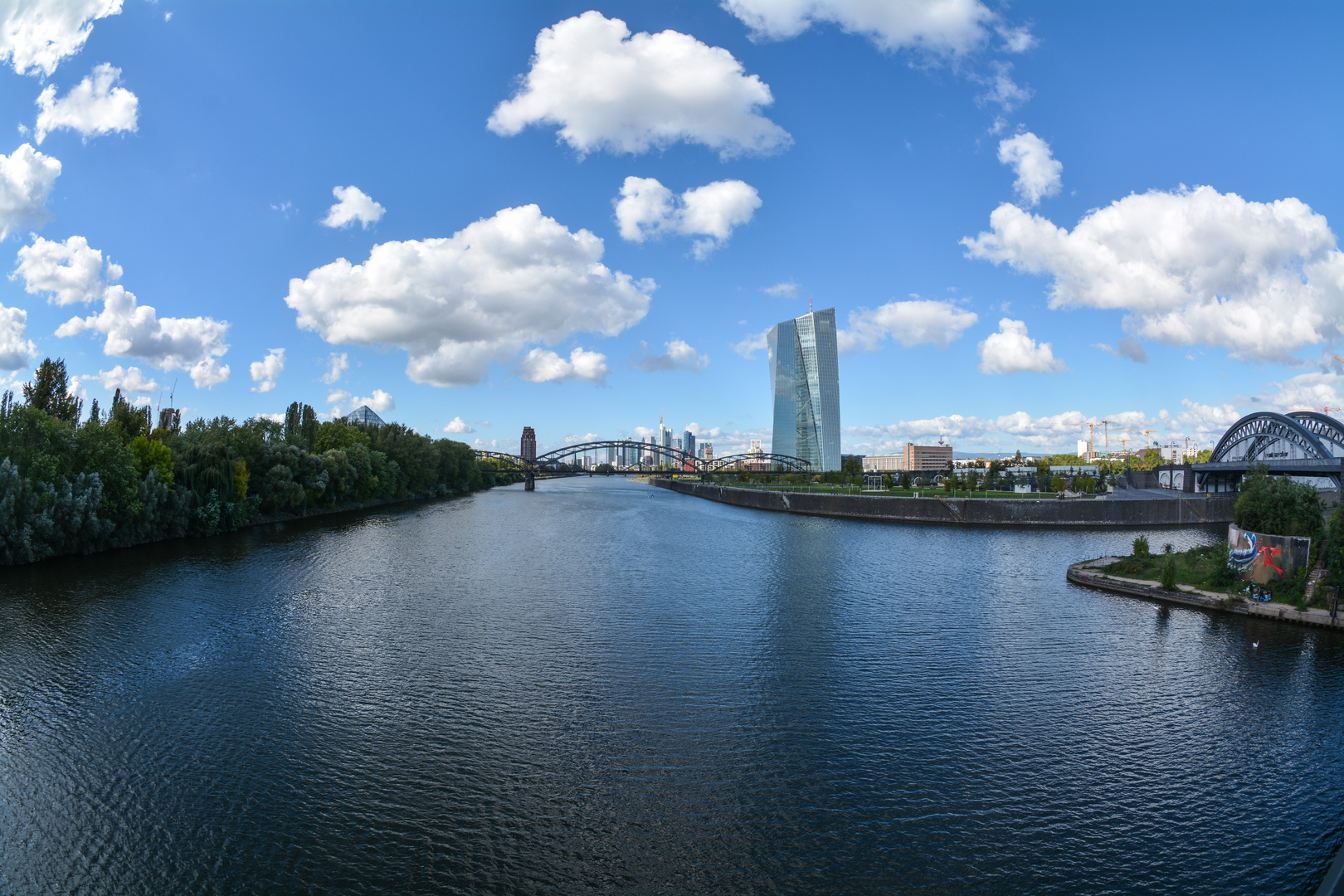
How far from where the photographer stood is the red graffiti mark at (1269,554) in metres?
22.5

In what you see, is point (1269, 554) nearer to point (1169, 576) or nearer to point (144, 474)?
point (1169, 576)

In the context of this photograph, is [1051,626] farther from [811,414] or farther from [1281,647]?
[811,414]

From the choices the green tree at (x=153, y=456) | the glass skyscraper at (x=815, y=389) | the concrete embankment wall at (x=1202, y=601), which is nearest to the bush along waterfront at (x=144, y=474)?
the green tree at (x=153, y=456)

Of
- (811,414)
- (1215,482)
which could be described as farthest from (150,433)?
(811,414)

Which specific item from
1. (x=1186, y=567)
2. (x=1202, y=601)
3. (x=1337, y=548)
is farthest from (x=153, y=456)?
(x=1337, y=548)

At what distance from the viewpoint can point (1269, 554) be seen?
2277cm

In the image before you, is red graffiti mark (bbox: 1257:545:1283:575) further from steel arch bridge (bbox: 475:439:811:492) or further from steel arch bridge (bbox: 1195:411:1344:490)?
→ steel arch bridge (bbox: 475:439:811:492)

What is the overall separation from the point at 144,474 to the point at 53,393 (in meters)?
18.9

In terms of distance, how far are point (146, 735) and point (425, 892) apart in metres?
7.66

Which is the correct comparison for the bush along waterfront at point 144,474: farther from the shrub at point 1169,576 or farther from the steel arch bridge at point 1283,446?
the steel arch bridge at point 1283,446

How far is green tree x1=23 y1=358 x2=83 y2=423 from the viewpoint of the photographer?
4538 centimetres

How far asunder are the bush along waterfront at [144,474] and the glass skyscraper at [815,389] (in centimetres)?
11177

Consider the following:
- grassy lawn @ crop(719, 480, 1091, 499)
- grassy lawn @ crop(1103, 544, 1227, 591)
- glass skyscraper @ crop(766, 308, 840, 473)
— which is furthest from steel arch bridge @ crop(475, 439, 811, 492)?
grassy lawn @ crop(1103, 544, 1227, 591)

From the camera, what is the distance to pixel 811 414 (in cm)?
16125
